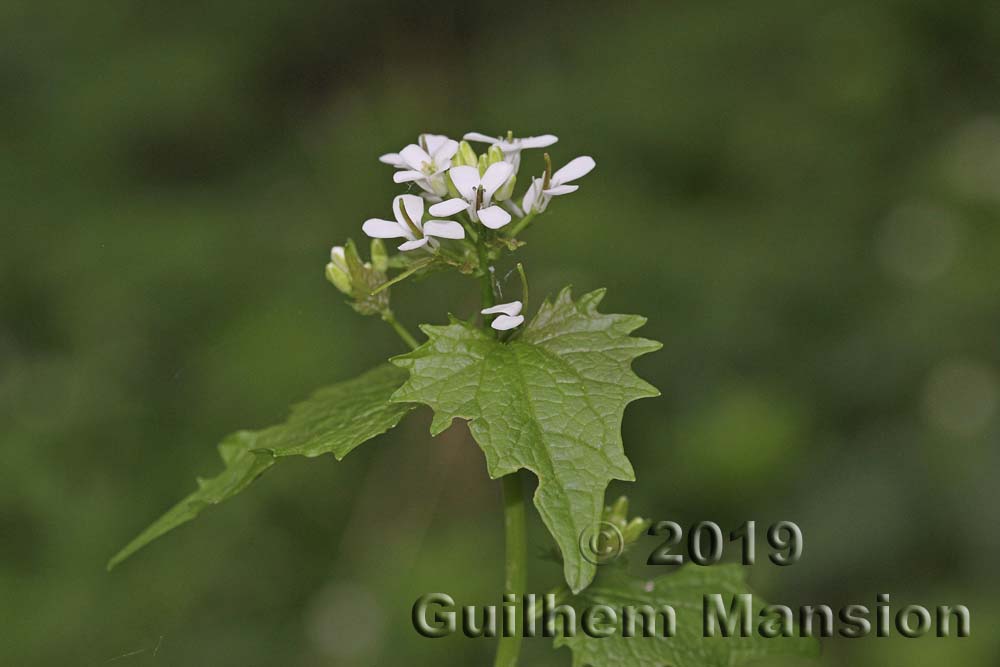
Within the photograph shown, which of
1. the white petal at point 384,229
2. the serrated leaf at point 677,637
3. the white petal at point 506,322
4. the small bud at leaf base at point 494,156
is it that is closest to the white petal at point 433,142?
the small bud at leaf base at point 494,156

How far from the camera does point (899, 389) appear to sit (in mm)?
5180

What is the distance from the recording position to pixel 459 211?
1.99 metres

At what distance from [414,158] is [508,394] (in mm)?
600

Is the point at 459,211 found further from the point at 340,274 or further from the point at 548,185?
the point at 340,274

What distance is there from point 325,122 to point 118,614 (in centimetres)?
445

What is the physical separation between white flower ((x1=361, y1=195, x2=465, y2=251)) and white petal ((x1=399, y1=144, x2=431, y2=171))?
3.9 inches

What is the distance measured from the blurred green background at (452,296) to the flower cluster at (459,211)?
9.68ft

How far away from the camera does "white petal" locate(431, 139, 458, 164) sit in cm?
211

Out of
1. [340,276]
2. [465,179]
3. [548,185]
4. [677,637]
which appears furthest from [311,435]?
[677,637]

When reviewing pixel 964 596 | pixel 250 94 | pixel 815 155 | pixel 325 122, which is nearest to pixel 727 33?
pixel 815 155

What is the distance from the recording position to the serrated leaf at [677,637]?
2.12 metres

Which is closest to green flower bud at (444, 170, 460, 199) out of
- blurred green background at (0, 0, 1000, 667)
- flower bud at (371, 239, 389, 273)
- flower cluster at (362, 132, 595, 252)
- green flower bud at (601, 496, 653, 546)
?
flower cluster at (362, 132, 595, 252)

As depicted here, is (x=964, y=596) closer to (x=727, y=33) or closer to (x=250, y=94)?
(x=727, y=33)

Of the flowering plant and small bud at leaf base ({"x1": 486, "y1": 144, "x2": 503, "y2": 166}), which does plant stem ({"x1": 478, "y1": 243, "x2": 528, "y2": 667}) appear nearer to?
the flowering plant
